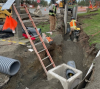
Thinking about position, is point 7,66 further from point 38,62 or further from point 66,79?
point 66,79

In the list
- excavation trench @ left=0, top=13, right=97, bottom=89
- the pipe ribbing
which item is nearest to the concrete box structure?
excavation trench @ left=0, top=13, right=97, bottom=89

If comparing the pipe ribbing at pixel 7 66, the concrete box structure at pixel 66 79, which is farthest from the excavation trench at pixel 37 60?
the pipe ribbing at pixel 7 66

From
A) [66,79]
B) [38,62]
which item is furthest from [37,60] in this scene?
[66,79]

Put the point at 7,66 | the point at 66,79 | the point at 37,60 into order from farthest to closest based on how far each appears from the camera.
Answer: the point at 37,60
the point at 66,79
the point at 7,66

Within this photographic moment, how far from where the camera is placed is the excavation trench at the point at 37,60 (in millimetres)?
4426

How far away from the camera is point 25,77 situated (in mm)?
4730

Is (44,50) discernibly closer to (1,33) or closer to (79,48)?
(79,48)

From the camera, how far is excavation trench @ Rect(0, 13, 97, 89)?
14.5 feet

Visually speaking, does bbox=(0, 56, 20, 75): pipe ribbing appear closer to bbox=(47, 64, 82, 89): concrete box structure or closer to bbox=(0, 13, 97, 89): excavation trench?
bbox=(0, 13, 97, 89): excavation trench

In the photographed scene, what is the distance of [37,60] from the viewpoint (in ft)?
18.4

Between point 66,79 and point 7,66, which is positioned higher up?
point 7,66

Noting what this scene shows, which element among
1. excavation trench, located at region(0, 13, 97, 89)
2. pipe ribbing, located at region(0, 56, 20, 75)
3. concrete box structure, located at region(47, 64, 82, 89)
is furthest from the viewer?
excavation trench, located at region(0, 13, 97, 89)

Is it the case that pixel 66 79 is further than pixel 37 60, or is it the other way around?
pixel 37 60

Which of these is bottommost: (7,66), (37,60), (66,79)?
(66,79)
